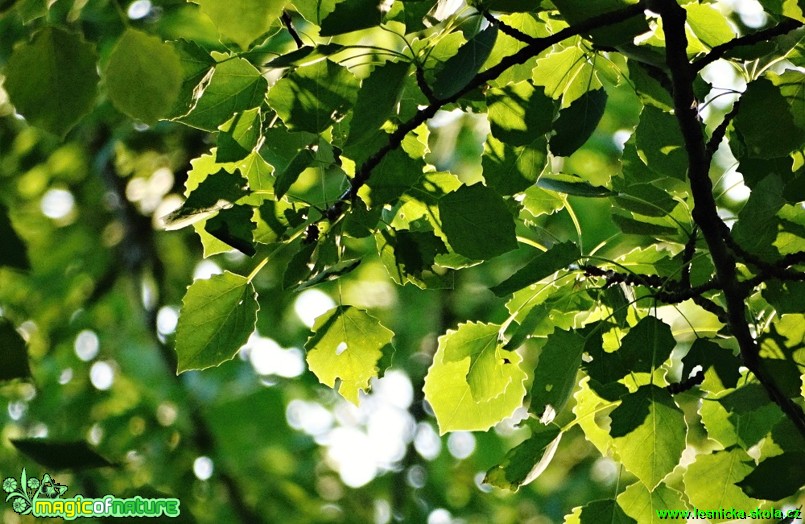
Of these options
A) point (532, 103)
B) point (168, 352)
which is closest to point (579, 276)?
point (532, 103)

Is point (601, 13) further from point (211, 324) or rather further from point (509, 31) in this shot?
point (211, 324)

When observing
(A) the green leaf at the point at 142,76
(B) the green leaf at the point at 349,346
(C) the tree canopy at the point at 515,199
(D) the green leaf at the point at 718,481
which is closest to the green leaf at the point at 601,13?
(C) the tree canopy at the point at 515,199

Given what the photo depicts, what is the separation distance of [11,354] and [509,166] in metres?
0.64

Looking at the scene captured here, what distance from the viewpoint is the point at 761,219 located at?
2.79 ft

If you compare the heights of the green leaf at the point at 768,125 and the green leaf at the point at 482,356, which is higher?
the green leaf at the point at 768,125

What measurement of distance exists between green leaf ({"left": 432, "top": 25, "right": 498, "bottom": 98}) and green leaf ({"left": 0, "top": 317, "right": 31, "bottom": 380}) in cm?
42

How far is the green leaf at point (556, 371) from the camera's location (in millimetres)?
947

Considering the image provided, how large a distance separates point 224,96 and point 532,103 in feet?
1.10

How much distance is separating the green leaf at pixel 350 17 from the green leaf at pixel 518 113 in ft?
0.75

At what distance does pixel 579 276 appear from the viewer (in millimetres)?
1046

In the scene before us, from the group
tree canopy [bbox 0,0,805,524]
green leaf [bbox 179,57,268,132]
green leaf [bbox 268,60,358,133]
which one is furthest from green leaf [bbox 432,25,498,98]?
green leaf [bbox 179,57,268,132]

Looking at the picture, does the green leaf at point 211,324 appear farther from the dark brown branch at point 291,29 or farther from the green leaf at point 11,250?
the green leaf at point 11,250

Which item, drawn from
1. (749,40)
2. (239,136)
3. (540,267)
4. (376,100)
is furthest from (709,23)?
(239,136)

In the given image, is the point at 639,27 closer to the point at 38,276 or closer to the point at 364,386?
the point at 364,386
